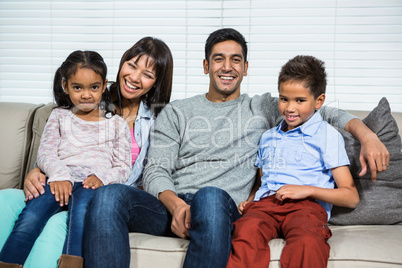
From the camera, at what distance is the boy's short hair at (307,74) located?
1481mm

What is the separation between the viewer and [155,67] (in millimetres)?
1806

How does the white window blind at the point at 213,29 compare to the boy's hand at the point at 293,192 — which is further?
the white window blind at the point at 213,29

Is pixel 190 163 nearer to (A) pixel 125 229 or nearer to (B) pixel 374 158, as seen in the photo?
(A) pixel 125 229

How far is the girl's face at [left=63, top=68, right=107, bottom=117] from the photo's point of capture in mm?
1668

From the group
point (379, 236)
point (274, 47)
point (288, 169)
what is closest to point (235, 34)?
point (288, 169)

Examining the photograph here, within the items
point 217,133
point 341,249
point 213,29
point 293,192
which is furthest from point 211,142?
point 213,29

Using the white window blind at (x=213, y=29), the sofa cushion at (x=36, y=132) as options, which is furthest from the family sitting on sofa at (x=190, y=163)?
the white window blind at (x=213, y=29)

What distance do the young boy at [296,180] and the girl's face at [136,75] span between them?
24.6 inches

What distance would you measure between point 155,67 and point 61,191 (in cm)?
72

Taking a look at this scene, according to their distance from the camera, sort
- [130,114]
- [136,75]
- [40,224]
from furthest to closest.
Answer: [130,114], [136,75], [40,224]

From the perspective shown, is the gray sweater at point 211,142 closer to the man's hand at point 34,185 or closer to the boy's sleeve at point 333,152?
the boy's sleeve at point 333,152

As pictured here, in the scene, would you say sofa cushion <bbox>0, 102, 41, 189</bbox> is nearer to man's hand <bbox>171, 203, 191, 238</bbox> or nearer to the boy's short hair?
man's hand <bbox>171, 203, 191, 238</bbox>

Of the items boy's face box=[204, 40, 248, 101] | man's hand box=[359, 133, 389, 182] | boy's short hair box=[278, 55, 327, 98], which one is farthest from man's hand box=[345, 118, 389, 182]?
boy's face box=[204, 40, 248, 101]

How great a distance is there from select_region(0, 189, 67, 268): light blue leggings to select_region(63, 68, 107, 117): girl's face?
464 millimetres
